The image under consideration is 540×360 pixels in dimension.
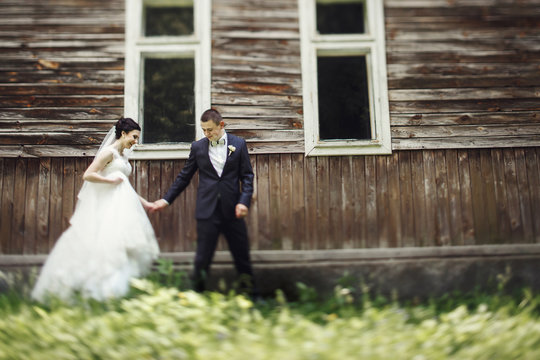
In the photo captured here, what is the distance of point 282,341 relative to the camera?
9.53ft

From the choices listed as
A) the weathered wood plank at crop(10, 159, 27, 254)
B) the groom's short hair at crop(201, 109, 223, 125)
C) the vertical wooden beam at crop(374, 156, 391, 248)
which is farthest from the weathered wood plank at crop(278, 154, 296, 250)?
the weathered wood plank at crop(10, 159, 27, 254)

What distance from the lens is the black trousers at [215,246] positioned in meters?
4.20

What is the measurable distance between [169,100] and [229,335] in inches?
140

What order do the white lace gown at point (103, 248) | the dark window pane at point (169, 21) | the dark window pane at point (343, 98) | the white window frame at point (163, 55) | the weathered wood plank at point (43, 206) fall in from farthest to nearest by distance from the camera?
the dark window pane at point (169, 21), the dark window pane at point (343, 98), the white window frame at point (163, 55), the weathered wood plank at point (43, 206), the white lace gown at point (103, 248)

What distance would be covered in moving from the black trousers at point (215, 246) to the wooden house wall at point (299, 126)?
0.95m

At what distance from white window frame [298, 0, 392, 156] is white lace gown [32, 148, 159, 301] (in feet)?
7.58

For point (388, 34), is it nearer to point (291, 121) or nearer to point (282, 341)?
point (291, 121)

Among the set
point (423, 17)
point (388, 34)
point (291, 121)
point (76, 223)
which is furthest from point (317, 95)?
point (76, 223)

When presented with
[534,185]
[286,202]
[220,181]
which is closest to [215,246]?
[220,181]

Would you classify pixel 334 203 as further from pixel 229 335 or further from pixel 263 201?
pixel 229 335

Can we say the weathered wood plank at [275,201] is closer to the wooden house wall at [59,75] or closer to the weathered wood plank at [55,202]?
the wooden house wall at [59,75]

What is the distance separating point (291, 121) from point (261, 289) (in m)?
2.17

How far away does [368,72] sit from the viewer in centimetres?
572

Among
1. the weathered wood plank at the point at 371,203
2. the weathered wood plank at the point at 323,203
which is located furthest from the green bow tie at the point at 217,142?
the weathered wood plank at the point at 371,203
